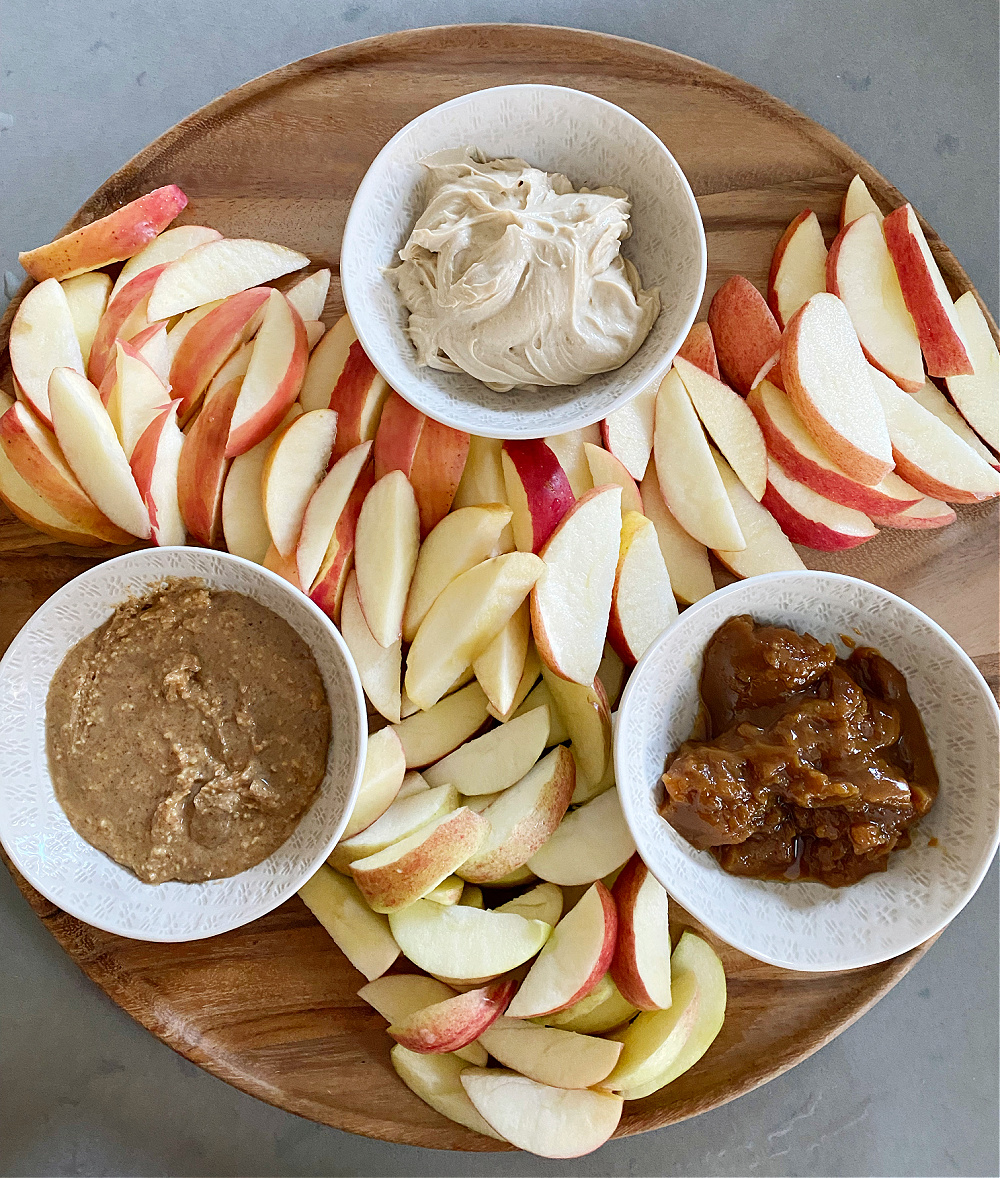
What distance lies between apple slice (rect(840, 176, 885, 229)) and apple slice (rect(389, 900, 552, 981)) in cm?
153

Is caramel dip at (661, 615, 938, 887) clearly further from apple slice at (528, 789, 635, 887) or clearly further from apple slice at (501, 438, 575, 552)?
apple slice at (501, 438, 575, 552)

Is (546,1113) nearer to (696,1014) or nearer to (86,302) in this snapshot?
(696,1014)

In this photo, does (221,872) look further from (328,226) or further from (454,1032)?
(328,226)

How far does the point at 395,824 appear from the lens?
165 cm

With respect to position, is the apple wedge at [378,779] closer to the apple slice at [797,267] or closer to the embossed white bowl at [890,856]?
the embossed white bowl at [890,856]

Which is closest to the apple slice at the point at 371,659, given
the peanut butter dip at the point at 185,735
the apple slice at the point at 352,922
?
the peanut butter dip at the point at 185,735

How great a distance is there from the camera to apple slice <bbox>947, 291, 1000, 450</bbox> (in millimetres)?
1822

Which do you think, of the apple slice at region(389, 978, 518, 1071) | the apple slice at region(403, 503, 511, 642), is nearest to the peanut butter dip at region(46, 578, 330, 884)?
the apple slice at region(403, 503, 511, 642)

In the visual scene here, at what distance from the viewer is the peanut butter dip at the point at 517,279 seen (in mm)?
1565

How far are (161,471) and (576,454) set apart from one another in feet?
2.58

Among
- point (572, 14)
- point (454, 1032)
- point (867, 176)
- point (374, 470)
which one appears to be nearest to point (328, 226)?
point (374, 470)

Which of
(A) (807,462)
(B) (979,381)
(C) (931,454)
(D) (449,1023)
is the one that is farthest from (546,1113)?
(B) (979,381)

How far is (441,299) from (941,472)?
103 centimetres

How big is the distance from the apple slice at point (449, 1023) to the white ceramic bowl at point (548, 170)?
1.02 metres
